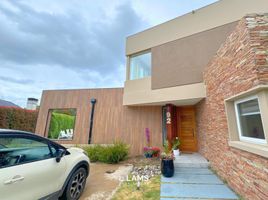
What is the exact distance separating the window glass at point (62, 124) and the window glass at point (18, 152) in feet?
19.1

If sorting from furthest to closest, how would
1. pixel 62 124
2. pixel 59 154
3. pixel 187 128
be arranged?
pixel 62 124
pixel 187 128
pixel 59 154

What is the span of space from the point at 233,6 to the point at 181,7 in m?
2.23

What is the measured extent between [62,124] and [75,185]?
6.72 m

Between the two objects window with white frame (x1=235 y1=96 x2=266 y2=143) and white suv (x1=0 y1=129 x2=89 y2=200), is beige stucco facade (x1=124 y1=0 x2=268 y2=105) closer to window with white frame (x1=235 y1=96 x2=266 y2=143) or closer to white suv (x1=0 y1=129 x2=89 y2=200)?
window with white frame (x1=235 y1=96 x2=266 y2=143)

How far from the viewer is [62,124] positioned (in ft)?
28.2

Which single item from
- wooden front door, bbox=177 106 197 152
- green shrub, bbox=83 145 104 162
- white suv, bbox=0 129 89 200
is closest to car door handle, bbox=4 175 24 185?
white suv, bbox=0 129 89 200

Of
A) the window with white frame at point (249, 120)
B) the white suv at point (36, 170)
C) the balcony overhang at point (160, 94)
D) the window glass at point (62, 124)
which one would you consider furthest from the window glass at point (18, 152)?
the window glass at point (62, 124)

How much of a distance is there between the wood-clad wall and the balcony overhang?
0.77m

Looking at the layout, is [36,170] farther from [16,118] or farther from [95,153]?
[16,118]

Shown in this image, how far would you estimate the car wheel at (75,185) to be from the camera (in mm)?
2653

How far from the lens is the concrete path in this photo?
3002mm

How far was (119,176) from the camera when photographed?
173 inches

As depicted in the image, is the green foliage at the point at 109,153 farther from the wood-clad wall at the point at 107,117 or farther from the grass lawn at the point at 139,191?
the grass lawn at the point at 139,191

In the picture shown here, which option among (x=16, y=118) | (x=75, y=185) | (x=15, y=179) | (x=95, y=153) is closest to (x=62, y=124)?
(x=95, y=153)
